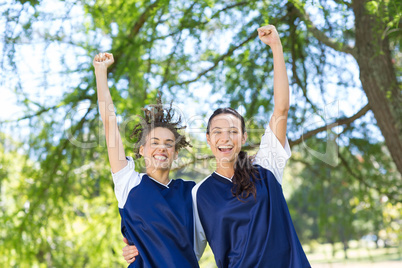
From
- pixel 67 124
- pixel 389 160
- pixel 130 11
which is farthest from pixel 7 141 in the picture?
pixel 389 160

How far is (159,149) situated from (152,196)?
279mm

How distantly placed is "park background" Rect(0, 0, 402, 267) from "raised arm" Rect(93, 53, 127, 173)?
95cm

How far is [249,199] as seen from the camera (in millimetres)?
2010

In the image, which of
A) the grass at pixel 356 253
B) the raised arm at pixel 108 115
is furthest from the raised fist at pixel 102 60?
the grass at pixel 356 253

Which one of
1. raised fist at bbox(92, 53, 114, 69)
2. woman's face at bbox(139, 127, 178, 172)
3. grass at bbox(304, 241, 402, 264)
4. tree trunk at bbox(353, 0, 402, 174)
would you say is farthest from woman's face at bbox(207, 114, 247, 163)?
grass at bbox(304, 241, 402, 264)

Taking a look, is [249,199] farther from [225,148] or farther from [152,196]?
[152,196]

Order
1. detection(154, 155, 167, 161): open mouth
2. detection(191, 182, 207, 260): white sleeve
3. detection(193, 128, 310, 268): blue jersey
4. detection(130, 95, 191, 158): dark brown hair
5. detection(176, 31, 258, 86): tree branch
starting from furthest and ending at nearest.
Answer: detection(176, 31, 258, 86): tree branch < detection(130, 95, 191, 158): dark brown hair < detection(154, 155, 167, 161): open mouth < detection(191, 182, 207, 260): white sleeve < detection(193, 128, 310, 268): blue jersey

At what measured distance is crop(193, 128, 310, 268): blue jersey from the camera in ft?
6.31

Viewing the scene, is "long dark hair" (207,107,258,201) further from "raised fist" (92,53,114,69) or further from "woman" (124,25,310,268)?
"raised fist" (92,53,114,69)

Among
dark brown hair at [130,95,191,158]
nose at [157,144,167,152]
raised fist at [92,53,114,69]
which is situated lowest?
nose at [157,144,167,152]

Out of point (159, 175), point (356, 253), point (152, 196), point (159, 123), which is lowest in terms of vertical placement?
point (356, 253)

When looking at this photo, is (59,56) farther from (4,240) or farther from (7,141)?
(4,240)

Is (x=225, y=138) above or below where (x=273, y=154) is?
above

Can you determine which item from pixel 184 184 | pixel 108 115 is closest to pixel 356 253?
pixel 184 184
